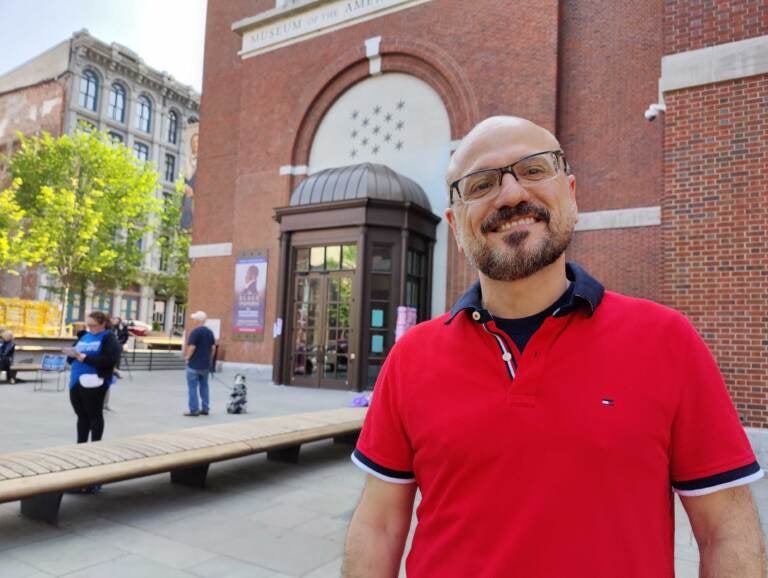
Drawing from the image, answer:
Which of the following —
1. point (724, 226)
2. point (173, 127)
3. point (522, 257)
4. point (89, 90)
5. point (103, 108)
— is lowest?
point (522, 257)

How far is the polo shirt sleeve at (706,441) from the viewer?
52.9 inches

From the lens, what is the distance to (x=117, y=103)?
4534 cm

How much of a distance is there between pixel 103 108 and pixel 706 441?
49740 mm

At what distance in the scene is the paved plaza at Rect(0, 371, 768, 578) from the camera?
3.91m

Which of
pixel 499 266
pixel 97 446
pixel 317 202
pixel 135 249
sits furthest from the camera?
pixel 135 249

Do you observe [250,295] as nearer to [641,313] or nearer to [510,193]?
[510,193]

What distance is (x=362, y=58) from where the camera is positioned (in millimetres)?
17938

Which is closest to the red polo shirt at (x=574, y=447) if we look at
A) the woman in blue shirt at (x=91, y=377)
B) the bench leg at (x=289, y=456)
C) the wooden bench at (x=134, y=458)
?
the wooden bench at (x=134, y=458)

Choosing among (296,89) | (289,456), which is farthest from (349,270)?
(289,456)

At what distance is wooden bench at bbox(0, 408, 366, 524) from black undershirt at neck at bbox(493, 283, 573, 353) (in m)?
3.90

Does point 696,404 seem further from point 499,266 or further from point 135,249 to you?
point 135,249

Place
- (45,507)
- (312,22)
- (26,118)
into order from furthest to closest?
(26,118) < (312,22) < (45,507)

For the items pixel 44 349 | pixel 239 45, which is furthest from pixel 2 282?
pixel 239 45

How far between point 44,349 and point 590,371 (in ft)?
69.9
